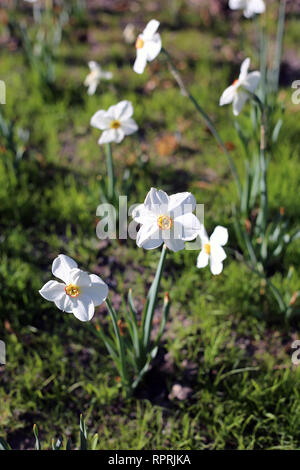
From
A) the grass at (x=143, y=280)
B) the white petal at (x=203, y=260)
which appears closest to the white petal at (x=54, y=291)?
the white petal at (x=203, y=260)

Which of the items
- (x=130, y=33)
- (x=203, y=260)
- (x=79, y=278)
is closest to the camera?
(x=79, y=278)

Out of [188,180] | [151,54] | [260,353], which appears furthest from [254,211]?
[151,54]

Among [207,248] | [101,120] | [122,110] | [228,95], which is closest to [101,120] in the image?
[101,120]

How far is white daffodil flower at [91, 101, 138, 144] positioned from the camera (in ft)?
7.45

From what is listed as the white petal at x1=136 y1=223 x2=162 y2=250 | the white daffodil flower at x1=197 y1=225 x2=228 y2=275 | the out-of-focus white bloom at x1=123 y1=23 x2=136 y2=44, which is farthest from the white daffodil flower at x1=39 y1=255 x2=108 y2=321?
the out-of-focus white bloom at x1=123 y1=23 x2=136 y2=44

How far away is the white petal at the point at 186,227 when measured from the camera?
1492 millimetres

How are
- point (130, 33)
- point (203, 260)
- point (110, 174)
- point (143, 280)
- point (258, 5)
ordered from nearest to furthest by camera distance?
point (203, 260)
point (258, 5)
point (110, 174)
point (143, 280)
point (130, 33)

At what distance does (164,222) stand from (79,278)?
1.09 feet

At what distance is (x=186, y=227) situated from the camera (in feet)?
4.94

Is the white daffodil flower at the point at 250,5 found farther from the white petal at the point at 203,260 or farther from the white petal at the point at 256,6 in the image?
the white petal at the point at 203,260

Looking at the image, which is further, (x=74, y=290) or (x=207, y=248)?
(x=207, y=248)

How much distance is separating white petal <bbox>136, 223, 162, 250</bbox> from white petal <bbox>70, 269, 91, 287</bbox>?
20 cm

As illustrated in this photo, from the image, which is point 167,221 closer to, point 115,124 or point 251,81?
point 251,81
